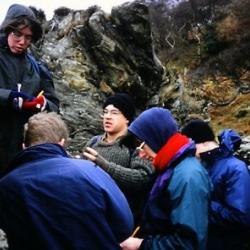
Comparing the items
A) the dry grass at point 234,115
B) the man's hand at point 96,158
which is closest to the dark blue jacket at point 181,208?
the man's hand at point 96,158

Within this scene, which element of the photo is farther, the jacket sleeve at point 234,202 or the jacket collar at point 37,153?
the jacket sleeve at point 234,202

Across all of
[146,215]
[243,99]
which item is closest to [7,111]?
[146,215]

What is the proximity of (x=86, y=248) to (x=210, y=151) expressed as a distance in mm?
2305

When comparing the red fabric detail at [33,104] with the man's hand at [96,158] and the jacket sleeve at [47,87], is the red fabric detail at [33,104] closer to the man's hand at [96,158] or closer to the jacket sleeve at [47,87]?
the jacket sleeve at [47,87]

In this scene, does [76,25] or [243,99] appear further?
[243,99]

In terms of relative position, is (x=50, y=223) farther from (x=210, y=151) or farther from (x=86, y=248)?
(x=210, y=151)

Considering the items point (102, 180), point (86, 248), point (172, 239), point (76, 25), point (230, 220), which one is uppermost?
point (76, 25)

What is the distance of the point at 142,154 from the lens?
423 cm

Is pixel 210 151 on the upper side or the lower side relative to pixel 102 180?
lower

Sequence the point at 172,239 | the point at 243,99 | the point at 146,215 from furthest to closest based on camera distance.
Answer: the point at 243,99 → the point at 146,215 → the point at 172,239

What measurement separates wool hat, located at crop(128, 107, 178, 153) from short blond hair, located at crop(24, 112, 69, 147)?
95cm

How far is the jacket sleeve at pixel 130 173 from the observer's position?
4723mm

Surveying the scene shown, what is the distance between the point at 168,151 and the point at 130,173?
3.37 feet

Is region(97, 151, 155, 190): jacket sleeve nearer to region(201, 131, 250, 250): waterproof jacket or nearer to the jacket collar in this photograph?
region(201, 131, 250, 250): waterproof jacket
